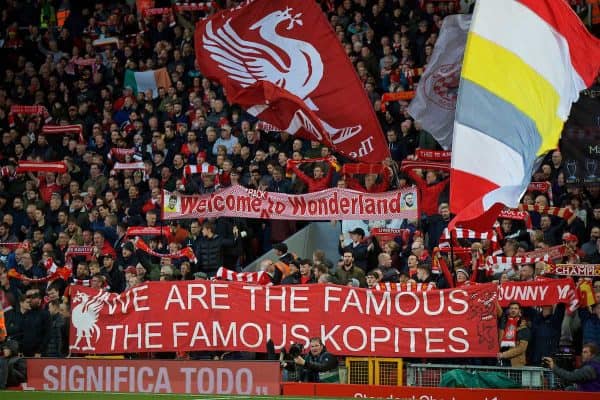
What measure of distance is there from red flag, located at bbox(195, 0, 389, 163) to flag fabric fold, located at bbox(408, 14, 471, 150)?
119 cm

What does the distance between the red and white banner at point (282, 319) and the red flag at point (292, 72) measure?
2.88m

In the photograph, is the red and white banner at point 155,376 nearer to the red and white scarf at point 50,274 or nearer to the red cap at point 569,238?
the red and white scarf at point 50,274

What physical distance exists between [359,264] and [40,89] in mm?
10877

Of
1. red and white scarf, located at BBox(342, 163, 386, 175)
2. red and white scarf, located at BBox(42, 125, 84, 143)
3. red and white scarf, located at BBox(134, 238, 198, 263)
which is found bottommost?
red and white scarf, located at BBox(134, 238, 198, 263)

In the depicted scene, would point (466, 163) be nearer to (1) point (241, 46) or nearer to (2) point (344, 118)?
(2) point (344, 118)

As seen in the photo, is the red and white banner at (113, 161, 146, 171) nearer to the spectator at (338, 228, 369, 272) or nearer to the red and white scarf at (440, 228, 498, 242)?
the spectator at (338, 228, 369, 272)

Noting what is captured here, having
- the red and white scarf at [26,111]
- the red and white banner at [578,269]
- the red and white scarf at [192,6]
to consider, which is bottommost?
the red and white banner at [578,269]

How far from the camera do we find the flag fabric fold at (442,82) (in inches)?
791

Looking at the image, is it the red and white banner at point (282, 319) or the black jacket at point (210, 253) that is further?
the black jacket at point (210, 253)

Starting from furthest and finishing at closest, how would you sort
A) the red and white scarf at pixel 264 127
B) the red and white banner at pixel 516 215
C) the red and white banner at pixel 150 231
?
the red and white scarf at pixel 264 127 → the red and white banner at pixel 150 231 → the red and white banner at pixel 516 215

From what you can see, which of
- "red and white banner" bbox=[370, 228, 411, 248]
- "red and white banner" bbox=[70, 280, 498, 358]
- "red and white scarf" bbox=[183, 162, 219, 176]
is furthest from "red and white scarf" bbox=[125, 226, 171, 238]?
"red and white banner" bbox=[370, 228, 411, 248]

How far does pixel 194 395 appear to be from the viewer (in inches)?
630

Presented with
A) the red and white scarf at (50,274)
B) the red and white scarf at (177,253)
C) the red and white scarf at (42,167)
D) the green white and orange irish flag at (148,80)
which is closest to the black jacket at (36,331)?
the red and white scarf at (50,274)

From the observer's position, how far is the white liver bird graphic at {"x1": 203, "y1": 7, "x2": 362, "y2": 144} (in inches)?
785
